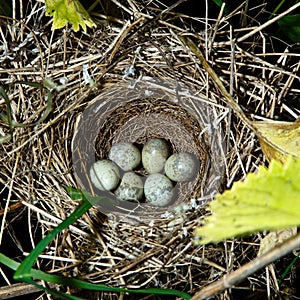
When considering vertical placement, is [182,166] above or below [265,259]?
below

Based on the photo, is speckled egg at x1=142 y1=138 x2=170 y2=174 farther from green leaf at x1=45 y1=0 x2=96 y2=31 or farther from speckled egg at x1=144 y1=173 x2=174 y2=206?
green leaf at x1=45 y1=0 x2=96 y2=31

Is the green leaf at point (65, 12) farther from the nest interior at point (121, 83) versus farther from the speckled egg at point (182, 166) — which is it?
the speckled egg at point (182, 166)

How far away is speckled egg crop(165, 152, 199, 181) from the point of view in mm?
1439

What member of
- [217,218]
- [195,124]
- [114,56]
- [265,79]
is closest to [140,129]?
[195,124]

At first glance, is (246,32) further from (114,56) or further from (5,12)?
(5,12)

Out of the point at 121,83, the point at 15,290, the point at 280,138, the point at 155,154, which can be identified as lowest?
the point at 15,290

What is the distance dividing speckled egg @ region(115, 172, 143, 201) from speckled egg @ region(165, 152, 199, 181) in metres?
0.10

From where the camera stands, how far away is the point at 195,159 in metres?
1.46

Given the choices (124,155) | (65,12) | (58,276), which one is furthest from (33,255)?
(124,155)

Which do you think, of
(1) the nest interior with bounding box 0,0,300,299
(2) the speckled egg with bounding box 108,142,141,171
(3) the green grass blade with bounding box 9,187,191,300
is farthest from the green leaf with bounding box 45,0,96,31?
(2) the speckled egg with bounding box 108,142,141,171

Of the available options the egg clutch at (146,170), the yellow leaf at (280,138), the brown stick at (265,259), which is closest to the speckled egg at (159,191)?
the egg clutch at (146,170)

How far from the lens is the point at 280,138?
93 centimetres

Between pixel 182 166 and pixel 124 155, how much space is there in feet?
0.60

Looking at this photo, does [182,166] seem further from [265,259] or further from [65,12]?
[265,259]
